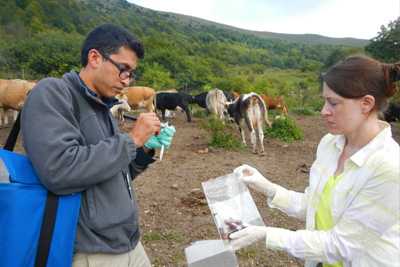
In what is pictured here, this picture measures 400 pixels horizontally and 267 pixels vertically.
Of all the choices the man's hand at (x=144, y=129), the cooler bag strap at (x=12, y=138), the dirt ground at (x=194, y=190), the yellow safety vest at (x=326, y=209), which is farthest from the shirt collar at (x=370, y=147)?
the dirt ground at (x=194, y=190)

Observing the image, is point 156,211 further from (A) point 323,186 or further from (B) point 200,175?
(A) point 323,186

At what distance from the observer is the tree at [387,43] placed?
96.0ft

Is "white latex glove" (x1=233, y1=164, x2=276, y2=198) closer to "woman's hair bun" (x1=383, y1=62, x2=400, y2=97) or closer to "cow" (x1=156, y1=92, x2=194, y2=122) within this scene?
"woman's hair bun" (x1=383, y1=62, x2=400, y2=97)

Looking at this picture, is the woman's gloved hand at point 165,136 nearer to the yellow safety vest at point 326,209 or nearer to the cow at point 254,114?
the yellow safety vest at point 326,209

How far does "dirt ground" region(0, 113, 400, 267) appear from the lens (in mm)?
3795

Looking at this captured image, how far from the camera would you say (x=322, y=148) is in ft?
6.32

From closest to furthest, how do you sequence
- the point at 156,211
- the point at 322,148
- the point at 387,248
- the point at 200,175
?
the point at 387,248, the point at 322,148, the point at 156,211, the point at 200,175

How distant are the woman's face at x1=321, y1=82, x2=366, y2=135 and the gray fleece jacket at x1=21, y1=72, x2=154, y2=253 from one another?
90cm

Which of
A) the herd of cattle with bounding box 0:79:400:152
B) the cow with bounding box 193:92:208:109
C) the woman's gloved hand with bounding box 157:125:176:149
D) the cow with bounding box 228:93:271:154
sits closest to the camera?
the woman's gloved hand with bounding box 157:125:176:149

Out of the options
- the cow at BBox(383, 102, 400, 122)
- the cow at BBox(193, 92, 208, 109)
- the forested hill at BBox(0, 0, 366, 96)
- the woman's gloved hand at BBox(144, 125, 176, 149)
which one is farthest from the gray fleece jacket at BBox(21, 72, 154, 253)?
the forested hill at BBox(0, 0, 366, 96)

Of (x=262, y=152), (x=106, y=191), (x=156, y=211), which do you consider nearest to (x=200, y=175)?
(x=156, y=211)

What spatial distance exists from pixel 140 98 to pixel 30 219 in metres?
12.8

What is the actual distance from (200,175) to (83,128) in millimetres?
5061

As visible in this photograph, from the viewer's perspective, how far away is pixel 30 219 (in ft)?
4.36
